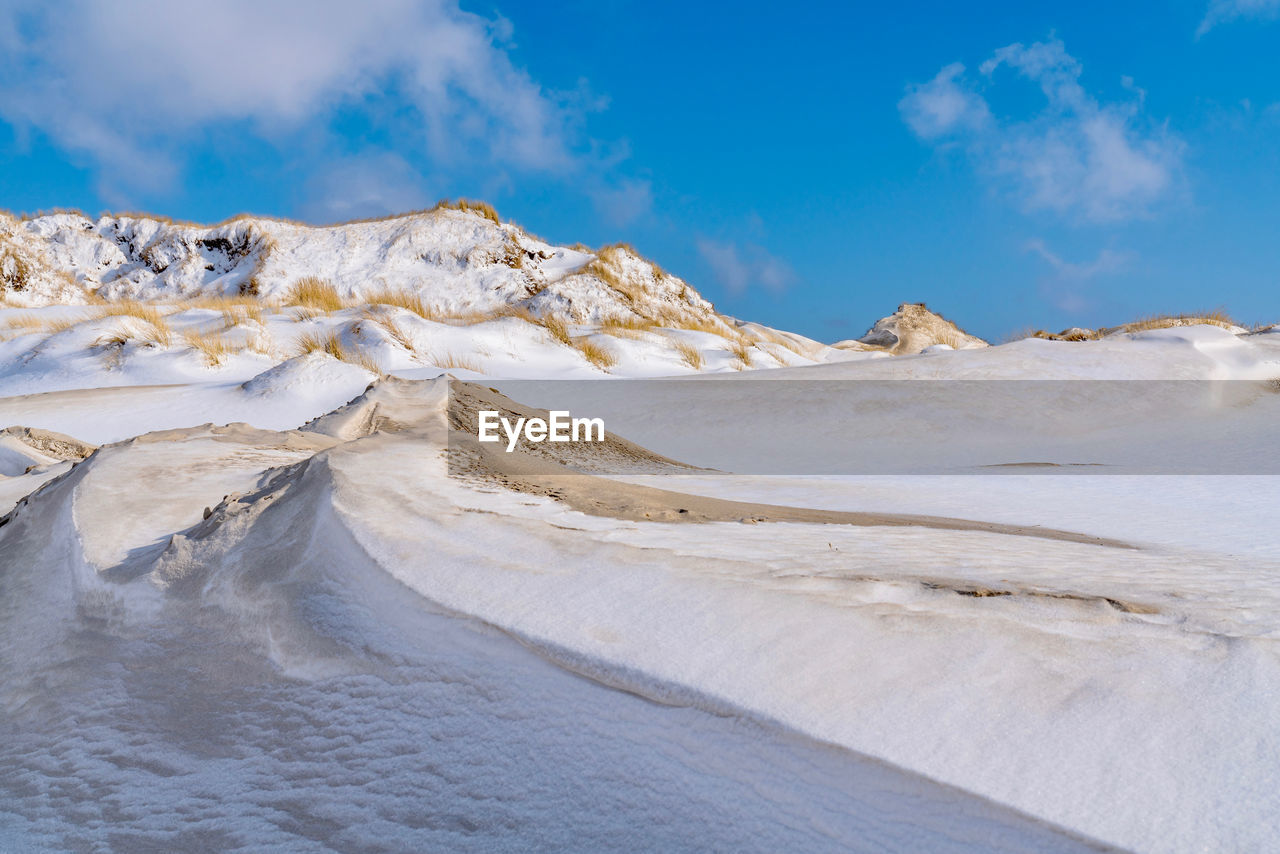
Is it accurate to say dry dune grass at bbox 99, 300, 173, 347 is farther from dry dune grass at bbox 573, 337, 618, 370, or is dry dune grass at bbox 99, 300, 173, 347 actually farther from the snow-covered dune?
the snow-covered dune

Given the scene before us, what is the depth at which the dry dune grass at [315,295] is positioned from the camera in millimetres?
10297

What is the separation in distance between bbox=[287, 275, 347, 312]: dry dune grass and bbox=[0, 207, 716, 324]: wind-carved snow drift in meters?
0.29

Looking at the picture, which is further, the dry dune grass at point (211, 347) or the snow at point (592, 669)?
the dry dune grass at point (211, 347)

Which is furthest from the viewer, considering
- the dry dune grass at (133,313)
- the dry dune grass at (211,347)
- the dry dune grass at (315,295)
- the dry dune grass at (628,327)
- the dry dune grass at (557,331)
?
the dry dune grass at (315,295)

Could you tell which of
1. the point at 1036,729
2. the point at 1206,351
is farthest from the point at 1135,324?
the point at 1036,729

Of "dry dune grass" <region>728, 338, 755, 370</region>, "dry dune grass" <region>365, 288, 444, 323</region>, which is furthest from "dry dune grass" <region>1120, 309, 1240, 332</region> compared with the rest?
"dry dune grass" <region>365, 288, 444, 323</region>

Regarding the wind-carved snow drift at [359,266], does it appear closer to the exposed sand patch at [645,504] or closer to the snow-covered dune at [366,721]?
the exposed sand patch at [645,504]

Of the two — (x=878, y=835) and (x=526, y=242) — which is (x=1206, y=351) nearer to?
(x=878, y=835)

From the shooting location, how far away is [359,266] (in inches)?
495

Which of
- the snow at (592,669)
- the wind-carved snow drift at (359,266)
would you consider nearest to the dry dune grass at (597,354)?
the wind-carved snow drift at (359,266)

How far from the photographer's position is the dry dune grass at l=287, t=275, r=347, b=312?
10.3 metres

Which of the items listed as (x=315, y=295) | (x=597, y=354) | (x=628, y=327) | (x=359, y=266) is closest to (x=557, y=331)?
(x=597, y=354)

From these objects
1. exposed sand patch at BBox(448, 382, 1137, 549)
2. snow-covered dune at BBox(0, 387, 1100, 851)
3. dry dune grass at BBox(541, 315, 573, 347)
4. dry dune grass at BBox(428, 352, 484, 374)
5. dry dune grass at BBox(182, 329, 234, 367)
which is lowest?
snow-covered dune at BBox(0, 387, 1100, 851)

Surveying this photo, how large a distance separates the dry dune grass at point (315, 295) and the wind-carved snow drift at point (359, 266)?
288 millimetres
